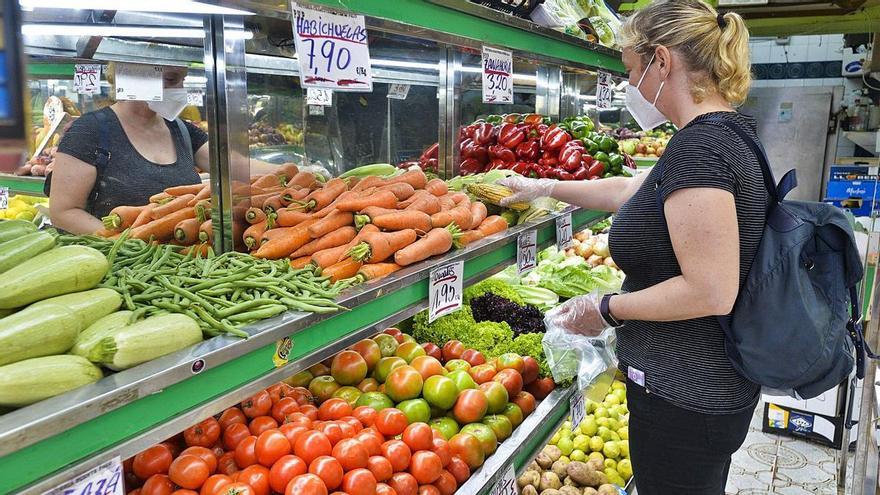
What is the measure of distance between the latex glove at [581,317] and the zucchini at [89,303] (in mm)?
1526

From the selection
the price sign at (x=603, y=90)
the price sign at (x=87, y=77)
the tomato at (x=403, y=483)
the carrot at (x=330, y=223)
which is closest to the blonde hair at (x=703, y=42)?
the carrot at (x=330, y=223)

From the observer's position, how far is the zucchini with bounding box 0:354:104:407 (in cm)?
101

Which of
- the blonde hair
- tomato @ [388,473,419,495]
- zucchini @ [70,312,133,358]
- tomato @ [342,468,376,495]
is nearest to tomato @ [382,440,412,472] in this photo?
tomato @ [388,473,419,495]

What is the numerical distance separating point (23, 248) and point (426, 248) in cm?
107

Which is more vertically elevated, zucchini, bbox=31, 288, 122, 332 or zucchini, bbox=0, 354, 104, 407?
zucchini, bbox=31, 288, 122, 332

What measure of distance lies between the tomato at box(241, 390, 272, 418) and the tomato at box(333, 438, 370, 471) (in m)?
0.31

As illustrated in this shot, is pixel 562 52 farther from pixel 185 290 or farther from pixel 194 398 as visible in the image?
pixel 194 398

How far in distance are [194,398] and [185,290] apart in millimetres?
305

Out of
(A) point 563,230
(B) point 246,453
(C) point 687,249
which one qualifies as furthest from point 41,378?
(A) point 563,230

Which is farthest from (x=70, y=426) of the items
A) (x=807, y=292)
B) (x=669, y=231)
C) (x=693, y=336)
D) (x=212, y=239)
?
(x=807, y=292)

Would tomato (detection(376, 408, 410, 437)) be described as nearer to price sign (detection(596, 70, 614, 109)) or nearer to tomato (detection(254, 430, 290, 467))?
tomato (detection(254, 430, 290, 467))

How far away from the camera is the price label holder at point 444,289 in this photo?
2.04 metres

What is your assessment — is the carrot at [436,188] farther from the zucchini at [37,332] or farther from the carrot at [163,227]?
the zucchini at [37,332]

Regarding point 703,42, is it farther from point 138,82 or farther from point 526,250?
point 138,82
